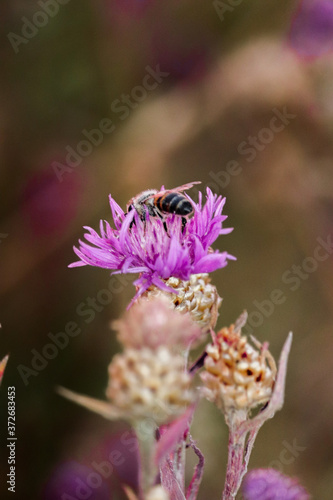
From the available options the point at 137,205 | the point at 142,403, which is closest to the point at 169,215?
the point at 137,205

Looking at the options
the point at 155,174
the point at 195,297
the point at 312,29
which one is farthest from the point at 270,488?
the point at 312,29

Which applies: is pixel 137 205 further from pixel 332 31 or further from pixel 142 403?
pixel 332 31
